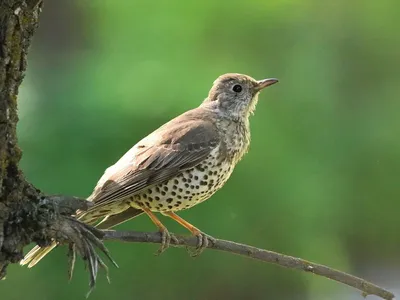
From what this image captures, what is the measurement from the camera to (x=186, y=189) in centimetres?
151

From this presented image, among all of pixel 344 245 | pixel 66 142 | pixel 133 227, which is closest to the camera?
Answer: pixel 133 227

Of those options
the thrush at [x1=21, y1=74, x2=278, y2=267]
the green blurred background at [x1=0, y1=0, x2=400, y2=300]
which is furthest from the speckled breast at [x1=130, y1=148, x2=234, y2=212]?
the green blurred background at [x1=0, y1=0, x2=400, y2=300]

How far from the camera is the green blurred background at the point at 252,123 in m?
2.57

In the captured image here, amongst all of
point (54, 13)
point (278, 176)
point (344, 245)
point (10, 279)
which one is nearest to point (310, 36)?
point (278, 176)

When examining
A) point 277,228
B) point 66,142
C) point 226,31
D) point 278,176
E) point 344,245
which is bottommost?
point 344,245

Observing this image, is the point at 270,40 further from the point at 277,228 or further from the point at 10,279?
the point at 10,279

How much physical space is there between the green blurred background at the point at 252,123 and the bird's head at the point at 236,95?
29.2 inches

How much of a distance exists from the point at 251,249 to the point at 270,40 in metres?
1.96

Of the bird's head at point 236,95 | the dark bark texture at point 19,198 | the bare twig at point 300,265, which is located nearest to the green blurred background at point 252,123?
the bird's head at point 236,95

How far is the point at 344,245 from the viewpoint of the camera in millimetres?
3062

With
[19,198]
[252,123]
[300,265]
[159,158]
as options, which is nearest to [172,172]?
[159,158]

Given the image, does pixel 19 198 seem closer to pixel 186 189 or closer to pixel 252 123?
pixel 186 189

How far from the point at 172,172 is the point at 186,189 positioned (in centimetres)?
5

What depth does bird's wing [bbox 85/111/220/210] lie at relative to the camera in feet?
4.88
